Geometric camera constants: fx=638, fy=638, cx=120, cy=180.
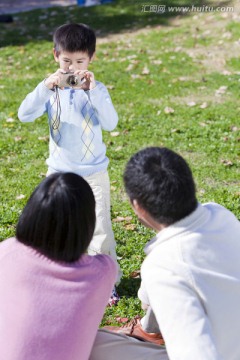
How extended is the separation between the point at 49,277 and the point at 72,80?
4.62 feet

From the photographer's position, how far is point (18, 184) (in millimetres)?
5223

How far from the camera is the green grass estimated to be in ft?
16.0

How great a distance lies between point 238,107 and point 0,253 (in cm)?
468

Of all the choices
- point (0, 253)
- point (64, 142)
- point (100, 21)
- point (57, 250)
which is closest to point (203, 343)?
point (57, 250)

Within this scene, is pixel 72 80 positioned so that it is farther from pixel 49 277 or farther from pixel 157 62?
pixel 157 62

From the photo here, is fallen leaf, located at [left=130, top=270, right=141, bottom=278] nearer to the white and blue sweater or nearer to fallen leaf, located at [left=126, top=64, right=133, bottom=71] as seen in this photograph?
the white and blue sweater

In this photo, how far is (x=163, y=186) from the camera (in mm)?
2385

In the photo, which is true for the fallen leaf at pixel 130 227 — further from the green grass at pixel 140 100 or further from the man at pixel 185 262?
the man at pixel 185 262

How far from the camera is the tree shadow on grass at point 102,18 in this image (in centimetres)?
1084

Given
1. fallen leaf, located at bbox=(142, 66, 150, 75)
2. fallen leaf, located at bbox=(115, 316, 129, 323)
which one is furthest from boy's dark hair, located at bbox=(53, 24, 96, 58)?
fallen leaf, located at bbox=(142, 66, 150, 75)

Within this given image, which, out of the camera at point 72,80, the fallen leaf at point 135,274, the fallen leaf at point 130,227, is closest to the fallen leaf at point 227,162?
the fallen leaf at point 130,227

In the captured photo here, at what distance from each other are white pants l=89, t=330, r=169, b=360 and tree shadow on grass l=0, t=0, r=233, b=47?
27.1 feet

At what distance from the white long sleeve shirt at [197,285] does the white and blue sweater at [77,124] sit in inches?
48.0

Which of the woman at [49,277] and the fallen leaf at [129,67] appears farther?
the fallen leaf at [129,67]
